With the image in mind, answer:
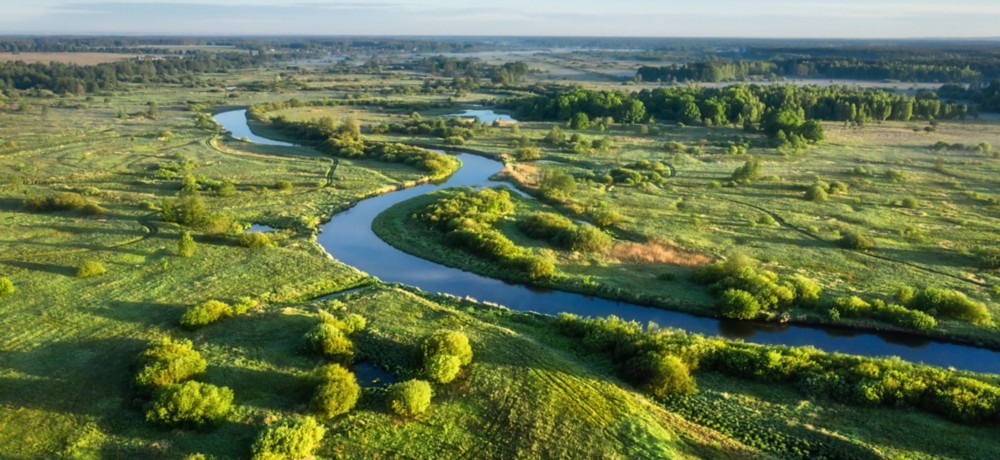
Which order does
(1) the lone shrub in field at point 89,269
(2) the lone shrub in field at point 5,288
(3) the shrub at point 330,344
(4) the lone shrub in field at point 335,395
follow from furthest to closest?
(1) the lone shrub in field at point 89,269, (2) the lone shrub in field at point 5,288, (3) the shrub at point 330,344, (4) the lone shrub in field at point 335,395

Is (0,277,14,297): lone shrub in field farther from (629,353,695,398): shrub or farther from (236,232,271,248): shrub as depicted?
(629,353,695,398): shrub

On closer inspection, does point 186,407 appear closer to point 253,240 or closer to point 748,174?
point 253,240

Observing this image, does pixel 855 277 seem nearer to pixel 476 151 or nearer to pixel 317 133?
pixel 476 151

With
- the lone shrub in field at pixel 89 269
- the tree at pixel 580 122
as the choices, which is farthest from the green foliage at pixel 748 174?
the lone shrub in field at pixel 89 269

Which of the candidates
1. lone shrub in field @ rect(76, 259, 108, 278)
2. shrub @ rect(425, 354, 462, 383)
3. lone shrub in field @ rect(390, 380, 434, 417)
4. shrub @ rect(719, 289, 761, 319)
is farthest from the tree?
lone shrub in field @ rect(390, 380, 434, 417)

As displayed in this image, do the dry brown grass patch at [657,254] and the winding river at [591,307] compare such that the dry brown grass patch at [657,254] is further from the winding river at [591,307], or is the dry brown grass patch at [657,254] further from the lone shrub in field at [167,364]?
the lone shrub in field at [167,364]
